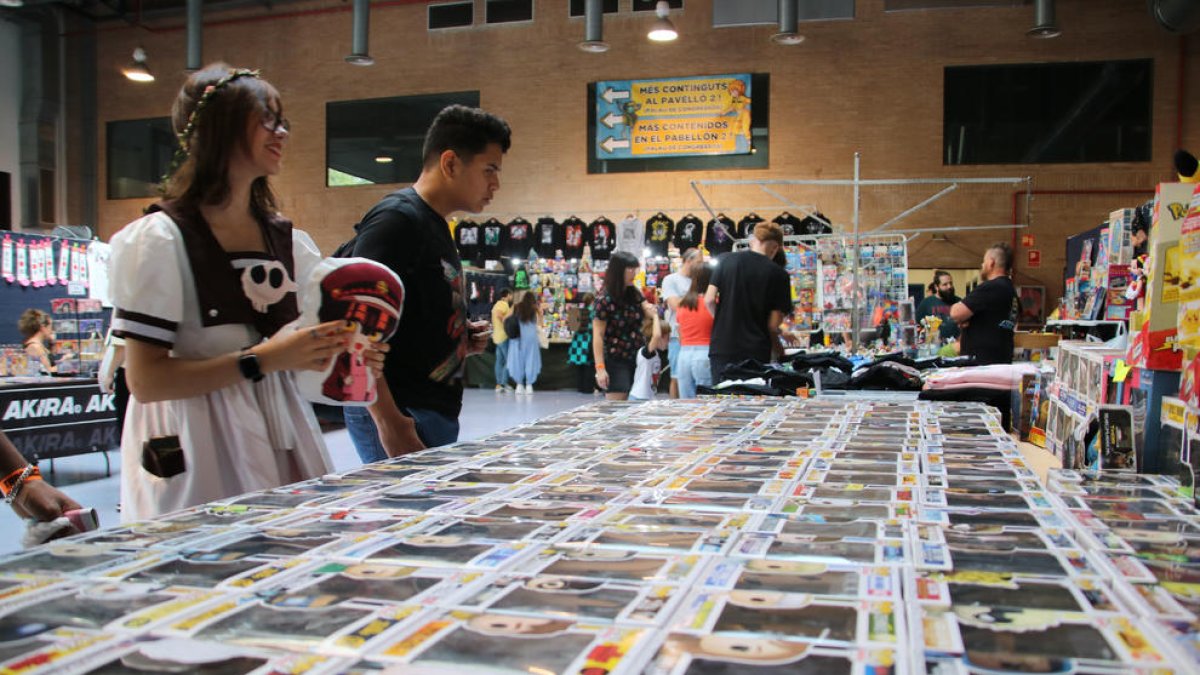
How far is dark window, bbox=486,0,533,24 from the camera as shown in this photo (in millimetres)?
12844

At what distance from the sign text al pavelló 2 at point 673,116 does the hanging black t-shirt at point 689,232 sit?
1348 millimetres

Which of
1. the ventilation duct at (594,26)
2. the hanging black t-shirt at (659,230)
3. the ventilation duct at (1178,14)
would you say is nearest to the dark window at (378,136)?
the ventilation duct at (594,26)

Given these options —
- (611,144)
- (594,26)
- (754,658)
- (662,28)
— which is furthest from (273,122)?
(611,144)

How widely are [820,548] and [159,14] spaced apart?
16165 mm

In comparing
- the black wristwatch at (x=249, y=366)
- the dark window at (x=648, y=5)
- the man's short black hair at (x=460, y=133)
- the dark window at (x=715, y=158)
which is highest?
the dark window at (x=648, y=5)

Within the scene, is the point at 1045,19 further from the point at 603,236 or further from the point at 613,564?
the point at 613,564

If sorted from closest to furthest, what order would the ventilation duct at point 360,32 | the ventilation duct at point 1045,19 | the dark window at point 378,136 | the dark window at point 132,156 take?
the ventilation duct at point 1045,19
the ventilation duct at point 360,32
the dark window at point 378,136
the dark window at point 132,156

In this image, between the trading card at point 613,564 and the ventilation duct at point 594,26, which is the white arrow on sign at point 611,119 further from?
the trading card at point 613,564

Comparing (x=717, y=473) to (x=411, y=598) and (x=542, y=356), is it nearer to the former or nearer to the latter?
(x=411, y=598)

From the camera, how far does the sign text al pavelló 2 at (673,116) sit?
1197 cm

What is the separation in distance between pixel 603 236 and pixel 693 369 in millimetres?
5812

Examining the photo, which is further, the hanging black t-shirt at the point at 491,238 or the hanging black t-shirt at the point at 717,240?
the hanging black t-shirt at the point at 491,238

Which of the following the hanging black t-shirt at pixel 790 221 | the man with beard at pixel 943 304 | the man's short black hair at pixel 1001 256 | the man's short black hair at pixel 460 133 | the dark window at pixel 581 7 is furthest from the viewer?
the dark window at pixel 581 7

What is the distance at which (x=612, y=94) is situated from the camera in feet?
40.5
